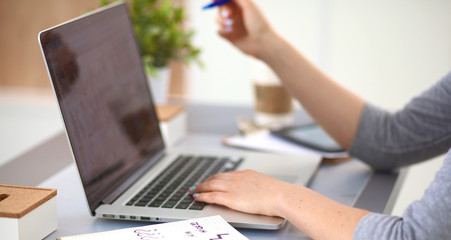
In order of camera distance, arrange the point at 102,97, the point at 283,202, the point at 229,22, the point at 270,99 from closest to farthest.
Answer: the point at 283,202, the point at 102,97, the point at 229,22, the point at 270,99

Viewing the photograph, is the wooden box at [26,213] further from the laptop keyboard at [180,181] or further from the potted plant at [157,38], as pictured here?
the potted plant at [157,38]

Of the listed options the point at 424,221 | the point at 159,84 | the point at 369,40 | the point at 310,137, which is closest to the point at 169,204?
the point at 424,221

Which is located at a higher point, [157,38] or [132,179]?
[157,38]

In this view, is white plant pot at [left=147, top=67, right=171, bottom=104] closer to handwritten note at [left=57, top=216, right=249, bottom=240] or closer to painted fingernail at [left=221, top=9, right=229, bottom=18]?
painted fingernail at [left=221, top=9, right=229, bottom=18]

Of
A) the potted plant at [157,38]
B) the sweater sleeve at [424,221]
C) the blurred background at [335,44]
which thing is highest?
the potted plant at [157,38]

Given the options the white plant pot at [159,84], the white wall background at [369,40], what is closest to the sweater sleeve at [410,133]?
the white plant pot at [159,84]

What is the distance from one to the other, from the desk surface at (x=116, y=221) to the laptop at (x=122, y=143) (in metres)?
0.02

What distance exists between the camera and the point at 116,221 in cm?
87

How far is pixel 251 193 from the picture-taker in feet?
2.85

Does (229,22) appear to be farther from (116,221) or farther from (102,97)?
(116,221)

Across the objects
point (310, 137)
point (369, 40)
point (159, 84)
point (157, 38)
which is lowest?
point (369, 40)

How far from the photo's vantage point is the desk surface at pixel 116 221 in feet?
2.79

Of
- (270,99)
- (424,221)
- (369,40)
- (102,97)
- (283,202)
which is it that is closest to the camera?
(424,221)

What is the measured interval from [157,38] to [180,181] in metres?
0.56
